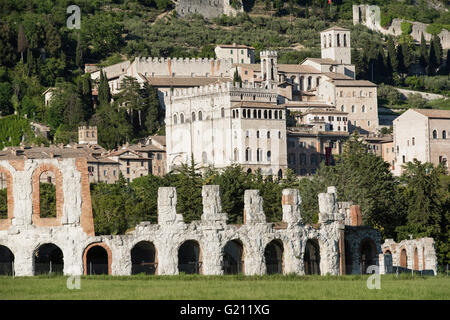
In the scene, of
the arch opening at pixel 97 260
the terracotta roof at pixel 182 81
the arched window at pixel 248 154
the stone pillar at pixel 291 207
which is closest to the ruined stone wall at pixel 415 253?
the stone pillar at pixel 291 207

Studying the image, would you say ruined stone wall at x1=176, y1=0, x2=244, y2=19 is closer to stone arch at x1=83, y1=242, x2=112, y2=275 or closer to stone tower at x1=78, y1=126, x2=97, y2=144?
stone tower at x1=78, y1=126, x2=97, y2=144

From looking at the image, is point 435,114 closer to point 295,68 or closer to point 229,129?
point 229,129

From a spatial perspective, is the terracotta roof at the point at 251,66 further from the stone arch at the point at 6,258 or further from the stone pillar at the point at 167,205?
the stone pillar at the point at 167,205

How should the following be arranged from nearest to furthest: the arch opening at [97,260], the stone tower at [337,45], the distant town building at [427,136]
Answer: the arch opening at [97,260]
the distant town building at [427,136]
the stone tower at [337,45]

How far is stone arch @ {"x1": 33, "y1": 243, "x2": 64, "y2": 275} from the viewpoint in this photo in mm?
46906

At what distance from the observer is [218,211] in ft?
159

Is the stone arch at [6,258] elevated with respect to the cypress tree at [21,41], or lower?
lower

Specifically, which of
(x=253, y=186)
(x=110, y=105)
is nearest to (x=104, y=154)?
(x=110, y=105)

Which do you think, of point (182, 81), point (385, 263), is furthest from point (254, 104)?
point (385, 263)

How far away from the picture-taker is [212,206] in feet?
158

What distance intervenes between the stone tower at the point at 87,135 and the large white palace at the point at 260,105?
21.8 feet

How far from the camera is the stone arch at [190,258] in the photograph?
4866 cm

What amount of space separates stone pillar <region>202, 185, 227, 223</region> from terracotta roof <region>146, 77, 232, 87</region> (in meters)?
75.9

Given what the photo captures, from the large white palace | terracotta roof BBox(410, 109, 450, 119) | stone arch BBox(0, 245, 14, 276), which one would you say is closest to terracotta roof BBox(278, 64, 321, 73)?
the large white palace
